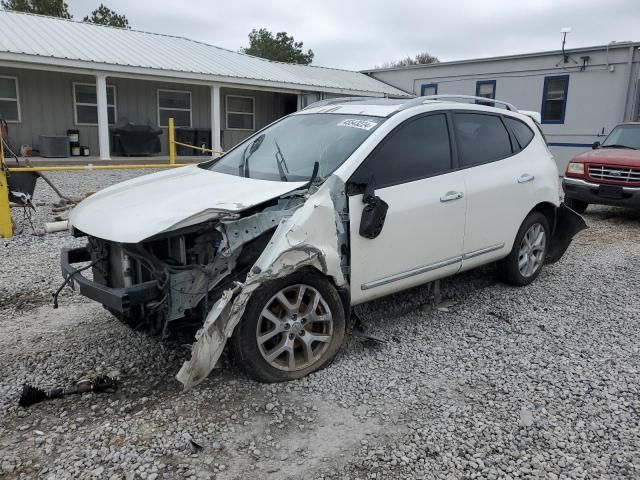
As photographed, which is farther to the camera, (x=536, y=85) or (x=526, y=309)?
(x=536, y=85)

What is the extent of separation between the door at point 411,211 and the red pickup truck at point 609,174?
6084 millimetres

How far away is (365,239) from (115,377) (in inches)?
74.3

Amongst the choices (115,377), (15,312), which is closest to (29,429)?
(115,377)

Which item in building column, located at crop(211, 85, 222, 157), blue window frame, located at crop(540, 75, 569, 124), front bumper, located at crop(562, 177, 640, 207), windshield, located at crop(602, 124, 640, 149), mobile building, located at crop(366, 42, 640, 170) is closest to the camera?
front bumper, located at crop(562, 177, 640, 207)

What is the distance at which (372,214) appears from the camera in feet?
12.1

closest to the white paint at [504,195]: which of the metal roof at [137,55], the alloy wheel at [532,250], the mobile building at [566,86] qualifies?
the alloy wheel at [532,250]

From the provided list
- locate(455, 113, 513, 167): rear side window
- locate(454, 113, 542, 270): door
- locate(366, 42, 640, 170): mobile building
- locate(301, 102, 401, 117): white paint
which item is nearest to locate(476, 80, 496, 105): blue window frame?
locate(366, 42, 640, 170): mobile building

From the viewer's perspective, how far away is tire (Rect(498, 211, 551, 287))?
5.35 metres

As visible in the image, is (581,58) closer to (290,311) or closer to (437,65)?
(437,65)

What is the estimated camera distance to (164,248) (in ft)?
11.3

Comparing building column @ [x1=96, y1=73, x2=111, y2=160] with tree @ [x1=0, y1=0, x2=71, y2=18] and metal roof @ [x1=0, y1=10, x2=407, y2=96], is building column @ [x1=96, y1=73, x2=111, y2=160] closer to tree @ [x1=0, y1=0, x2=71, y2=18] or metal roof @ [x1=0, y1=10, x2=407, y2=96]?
metal roof @ [x1=0, y1=10, x2=407, y2=96]

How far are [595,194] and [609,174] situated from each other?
40 cm

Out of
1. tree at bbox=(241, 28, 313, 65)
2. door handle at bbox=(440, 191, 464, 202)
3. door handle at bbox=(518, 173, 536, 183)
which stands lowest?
door handle at bbox=(440, 191, 464, 202)

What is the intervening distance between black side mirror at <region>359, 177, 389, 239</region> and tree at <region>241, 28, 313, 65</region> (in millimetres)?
45474
